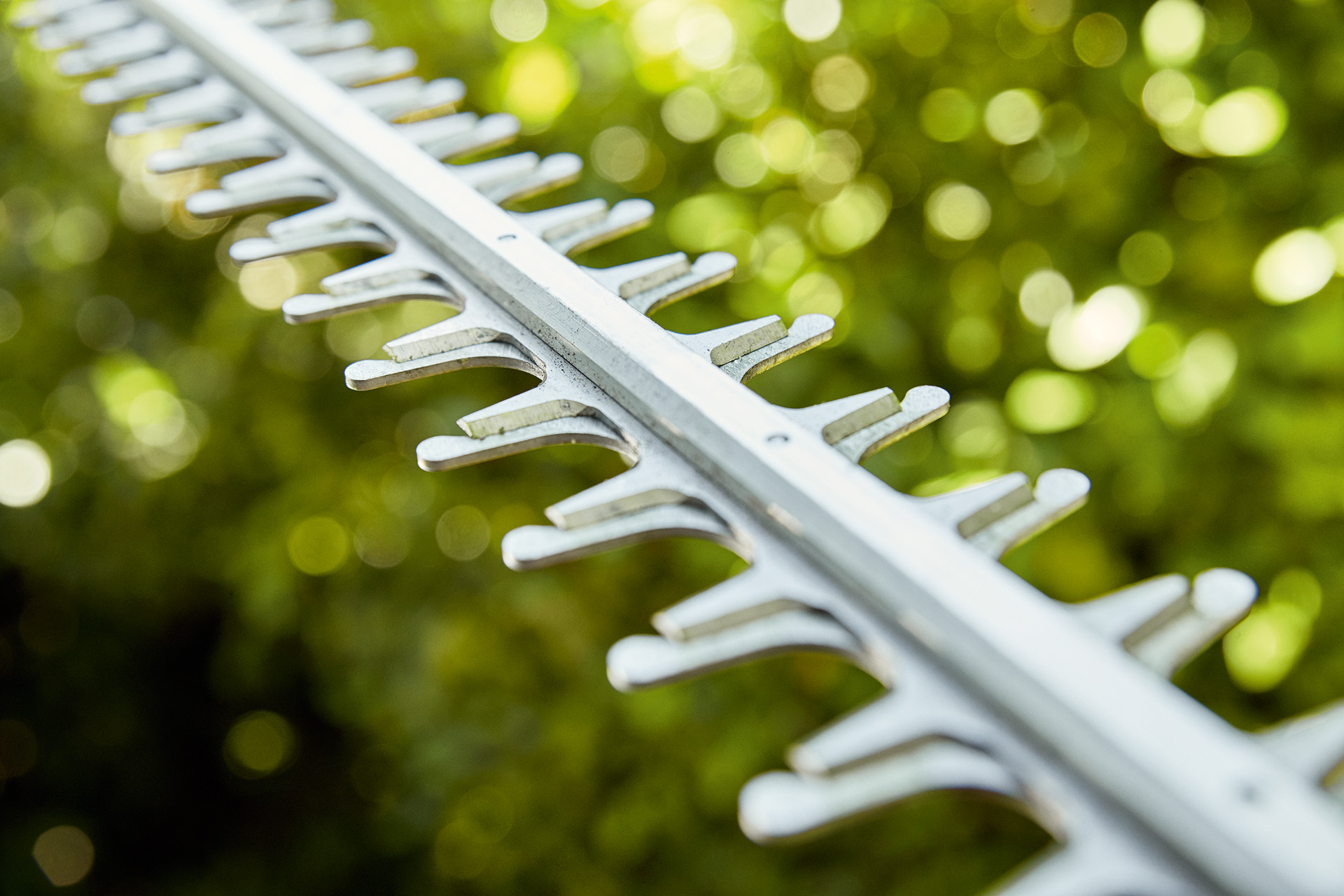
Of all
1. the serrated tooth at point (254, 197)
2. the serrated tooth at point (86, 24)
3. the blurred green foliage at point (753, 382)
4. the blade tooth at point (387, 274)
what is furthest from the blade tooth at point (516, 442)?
the blurred green foliage at point (753, 382)

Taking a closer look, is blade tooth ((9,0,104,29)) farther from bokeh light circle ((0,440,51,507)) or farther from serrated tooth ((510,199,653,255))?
bokeh light circle ((0,440,51,507))

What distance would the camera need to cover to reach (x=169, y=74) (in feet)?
1.88

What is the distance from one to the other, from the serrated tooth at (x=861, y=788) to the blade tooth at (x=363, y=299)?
26 centimetres

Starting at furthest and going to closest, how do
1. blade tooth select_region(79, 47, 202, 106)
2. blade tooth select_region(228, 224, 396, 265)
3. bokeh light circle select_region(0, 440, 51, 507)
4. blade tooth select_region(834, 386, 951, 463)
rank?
bokeh light circle select_region(0, 440, 51, 507), blade tooth select_region(79, 47, 202, 106), blade tooth select_region(228, 224, 396, 265), blade tooth select_region(834, 386, 951, 463)

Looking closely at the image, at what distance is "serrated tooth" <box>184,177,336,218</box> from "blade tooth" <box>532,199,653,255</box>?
0.40ft

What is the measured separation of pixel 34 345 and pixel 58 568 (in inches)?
15.1

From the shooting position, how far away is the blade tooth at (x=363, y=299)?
0.40m

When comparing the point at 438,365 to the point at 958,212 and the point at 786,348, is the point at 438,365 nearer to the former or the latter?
the point at 786,348

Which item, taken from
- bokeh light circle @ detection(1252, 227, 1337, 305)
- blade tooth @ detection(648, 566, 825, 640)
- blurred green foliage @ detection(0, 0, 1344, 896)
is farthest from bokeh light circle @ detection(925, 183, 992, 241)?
blade tooth @ detection(648, 566, 825, 640)

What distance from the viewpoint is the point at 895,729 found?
0.81 feet

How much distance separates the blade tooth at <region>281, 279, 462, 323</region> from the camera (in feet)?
1.33

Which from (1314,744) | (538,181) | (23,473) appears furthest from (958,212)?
A: (23,473)

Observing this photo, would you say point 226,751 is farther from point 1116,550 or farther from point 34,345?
point 1116,550

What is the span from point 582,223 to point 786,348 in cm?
15
